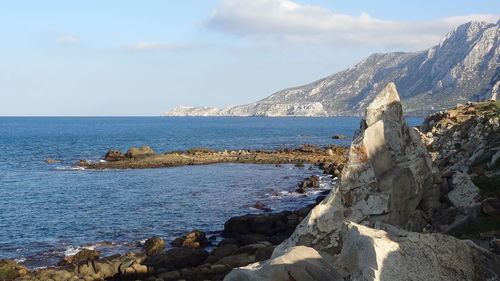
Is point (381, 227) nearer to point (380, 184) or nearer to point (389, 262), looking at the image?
point (389, 262)

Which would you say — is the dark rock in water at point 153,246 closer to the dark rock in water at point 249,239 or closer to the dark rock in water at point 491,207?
the dark rock in water at point 249,239

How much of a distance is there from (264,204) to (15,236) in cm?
Result: 2372

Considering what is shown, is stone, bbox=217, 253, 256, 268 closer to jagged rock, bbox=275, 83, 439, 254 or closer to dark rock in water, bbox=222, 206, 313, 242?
dark rock in water, bbox=222, 206, 313, 242

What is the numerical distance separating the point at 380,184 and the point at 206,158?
76.1 metres

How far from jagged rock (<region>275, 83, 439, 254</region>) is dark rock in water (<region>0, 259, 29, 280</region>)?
20.3 meters

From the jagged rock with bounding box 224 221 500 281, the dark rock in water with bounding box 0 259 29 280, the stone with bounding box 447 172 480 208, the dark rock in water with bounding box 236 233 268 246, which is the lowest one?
the dark rock in water with bounding box 0 259 29 280

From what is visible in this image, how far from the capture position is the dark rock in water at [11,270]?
2878 cm

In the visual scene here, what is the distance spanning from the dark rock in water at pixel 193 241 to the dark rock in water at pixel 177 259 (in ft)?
13.5

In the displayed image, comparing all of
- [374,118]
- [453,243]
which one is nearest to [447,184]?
[374,118]

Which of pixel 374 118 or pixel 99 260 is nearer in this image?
pixel 374 118

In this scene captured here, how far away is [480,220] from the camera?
A: 20.2 metres

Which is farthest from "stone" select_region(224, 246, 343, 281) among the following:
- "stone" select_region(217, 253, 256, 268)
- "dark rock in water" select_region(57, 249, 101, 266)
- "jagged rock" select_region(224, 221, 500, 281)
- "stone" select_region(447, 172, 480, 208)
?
"dark rock in water" select_region(57, 249, 101, 266)

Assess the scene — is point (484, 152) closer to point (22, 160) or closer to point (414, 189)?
point (414, 189)

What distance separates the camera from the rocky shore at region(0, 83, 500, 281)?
10023mm
